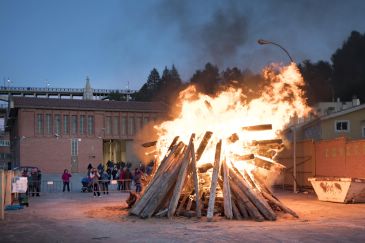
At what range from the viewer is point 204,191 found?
17.1m

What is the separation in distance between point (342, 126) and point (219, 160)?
82.2 feet

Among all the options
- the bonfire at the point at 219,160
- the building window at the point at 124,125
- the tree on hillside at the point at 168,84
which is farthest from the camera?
the tree on hillside at the point at 168,84

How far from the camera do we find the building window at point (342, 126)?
3875cm

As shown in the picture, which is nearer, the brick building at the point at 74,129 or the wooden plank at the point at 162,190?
the wooden plank at the point at 162,190

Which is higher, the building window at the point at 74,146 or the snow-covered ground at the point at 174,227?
the building window at the point at 74,146

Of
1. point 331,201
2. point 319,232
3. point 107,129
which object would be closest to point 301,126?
point 107,129

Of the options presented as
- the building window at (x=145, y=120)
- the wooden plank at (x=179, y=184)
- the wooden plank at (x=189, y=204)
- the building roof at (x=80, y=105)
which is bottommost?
the wooden plank at (x=189, y=204)

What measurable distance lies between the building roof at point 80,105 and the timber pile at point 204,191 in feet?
126

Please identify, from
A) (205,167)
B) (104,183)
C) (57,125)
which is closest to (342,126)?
(104,183)

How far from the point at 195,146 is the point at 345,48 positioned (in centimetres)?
6592

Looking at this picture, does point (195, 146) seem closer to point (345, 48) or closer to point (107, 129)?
point (107, 129)

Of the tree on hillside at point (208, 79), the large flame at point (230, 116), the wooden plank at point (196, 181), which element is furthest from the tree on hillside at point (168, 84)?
the wooden plank at point (196, 181)

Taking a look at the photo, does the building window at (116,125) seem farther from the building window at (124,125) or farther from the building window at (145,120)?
the building window at (145,120)

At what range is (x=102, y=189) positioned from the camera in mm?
28781
